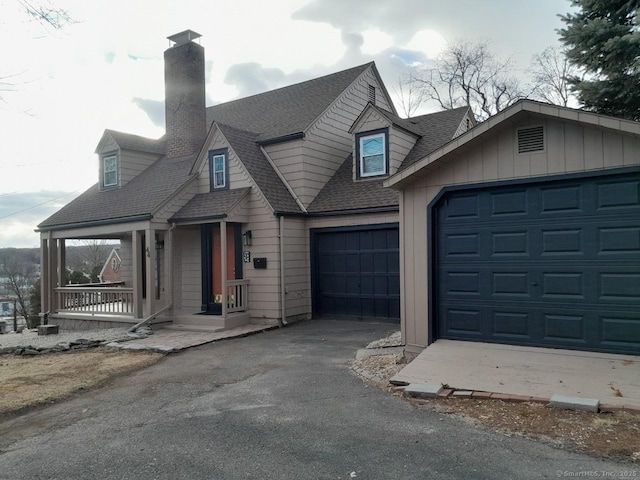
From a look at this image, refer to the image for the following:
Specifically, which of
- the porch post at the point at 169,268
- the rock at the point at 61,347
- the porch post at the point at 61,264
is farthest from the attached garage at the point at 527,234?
the porch post at the point at 61,264

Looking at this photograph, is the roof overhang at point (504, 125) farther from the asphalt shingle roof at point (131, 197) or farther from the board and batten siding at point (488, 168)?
the asphalt shingle roof at point (131, 197)

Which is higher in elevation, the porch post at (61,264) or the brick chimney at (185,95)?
the brick chimney at (185,95)

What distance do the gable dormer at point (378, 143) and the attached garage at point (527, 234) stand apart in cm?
550

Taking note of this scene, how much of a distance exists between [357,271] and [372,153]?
3.34 metres

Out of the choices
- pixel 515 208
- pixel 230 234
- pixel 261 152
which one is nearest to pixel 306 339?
pixel 230 234

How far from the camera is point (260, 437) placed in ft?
14.7

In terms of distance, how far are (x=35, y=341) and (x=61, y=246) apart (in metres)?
4.78

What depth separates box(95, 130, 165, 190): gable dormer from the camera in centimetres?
1556

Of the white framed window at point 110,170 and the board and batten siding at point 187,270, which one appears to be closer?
the board and batten siding at point 187,270

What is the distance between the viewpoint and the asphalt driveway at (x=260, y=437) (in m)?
3.74

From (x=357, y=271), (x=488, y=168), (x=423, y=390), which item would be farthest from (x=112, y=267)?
(x=423, y=390)

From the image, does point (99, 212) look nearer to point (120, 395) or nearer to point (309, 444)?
point (120, 395)

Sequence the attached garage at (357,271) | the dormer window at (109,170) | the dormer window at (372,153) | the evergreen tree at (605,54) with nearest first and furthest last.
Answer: the evergreen tree at (605,54) < the attached garage at (357,271) < the dormer window at (372,153) < the dormer window at (109,170)

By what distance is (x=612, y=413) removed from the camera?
453 centimetres
